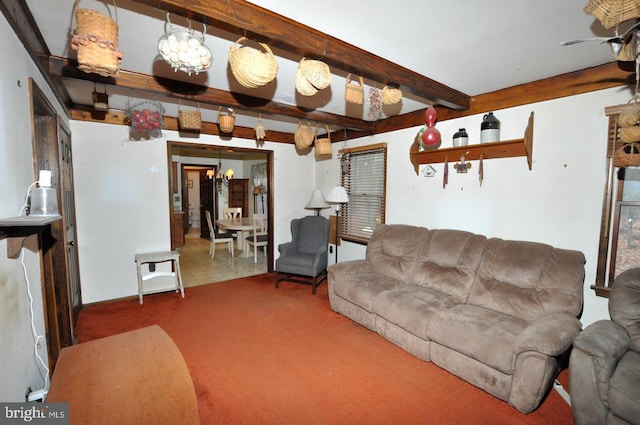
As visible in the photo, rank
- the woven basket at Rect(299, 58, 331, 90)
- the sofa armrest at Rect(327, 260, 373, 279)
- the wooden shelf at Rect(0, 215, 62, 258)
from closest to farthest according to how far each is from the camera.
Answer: the wooden shelf at Rect(0, 215, 62, 258)
the woven basket at Rect(299, 58, 331, 90)
the sofa armrest at Rect(327, 260, 373, 279)

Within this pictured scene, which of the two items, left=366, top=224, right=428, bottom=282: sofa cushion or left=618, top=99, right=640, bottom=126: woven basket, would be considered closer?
left=618, top=99, right=640, bottom=126: woven basket

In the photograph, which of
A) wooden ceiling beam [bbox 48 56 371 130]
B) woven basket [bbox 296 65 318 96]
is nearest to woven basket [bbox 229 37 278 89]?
woven basket [bbox 296 65 318 96]

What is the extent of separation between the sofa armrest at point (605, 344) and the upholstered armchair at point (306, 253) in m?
2.86

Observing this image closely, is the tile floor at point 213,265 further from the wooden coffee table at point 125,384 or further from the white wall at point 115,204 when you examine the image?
the wooden coffee table at point 125,384

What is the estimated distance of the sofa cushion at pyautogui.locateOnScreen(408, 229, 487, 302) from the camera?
8.89 feet

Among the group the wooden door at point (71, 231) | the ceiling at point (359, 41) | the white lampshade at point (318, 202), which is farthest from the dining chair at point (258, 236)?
the ceiling at point (359, 41)

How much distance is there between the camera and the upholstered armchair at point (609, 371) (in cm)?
149

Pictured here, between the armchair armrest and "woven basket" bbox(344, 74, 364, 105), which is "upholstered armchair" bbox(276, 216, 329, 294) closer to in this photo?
the armchair armrest

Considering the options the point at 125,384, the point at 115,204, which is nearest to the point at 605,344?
the point at 125,384

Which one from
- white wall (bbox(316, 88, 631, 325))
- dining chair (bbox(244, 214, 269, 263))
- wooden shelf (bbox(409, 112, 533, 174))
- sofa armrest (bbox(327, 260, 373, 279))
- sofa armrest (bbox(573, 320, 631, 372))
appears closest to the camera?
sofa armrest (bbox(573, 320, 631, 372))

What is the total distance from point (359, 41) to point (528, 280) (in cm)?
233

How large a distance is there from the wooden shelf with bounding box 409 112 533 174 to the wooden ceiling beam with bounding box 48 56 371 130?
1407 millimetres

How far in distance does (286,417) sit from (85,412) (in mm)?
1151

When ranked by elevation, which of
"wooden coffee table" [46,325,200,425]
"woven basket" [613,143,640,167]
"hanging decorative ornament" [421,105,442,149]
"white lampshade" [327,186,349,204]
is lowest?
"wooden coffee table" [46,325,200,425]
